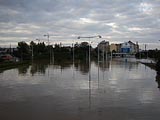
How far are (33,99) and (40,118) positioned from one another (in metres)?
3.52

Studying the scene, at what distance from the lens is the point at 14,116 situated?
30.1 feet

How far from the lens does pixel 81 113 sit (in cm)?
949

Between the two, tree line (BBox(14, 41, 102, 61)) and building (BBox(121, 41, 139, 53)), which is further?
building (BBox(121, 41, 139, 53))

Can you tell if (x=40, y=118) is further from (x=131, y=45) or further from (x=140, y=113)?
(x=131, y=45)

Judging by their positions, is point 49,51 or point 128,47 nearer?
point 49,51

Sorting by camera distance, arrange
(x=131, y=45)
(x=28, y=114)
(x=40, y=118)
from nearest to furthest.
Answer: (x=40, y=118), (x=28, y=114), (x=131, y=45)

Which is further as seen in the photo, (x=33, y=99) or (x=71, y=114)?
(x=33, y=99)

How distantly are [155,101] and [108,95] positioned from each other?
2.20m

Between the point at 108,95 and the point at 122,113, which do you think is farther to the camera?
the point at 108,95

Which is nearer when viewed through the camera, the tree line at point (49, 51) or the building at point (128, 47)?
the tree line at point (49, 51)

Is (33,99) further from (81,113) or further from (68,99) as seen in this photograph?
(81,113)

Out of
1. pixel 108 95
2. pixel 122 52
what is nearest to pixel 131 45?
pixel 122 52

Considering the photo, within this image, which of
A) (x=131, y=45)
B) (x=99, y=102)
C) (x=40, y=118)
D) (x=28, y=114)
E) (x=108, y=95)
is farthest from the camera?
(x=131, y=45)

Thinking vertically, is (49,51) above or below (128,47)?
below
